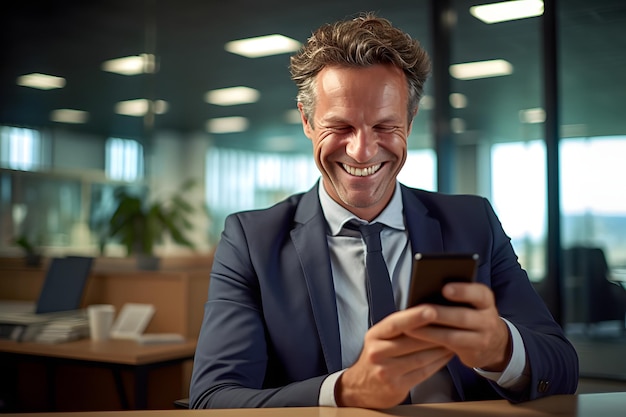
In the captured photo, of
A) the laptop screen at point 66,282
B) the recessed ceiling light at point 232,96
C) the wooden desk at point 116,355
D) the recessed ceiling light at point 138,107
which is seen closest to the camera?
the wooden desk at point 116,355

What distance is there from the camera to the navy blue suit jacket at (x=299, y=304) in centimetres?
132

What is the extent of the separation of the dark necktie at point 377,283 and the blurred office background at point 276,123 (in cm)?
290

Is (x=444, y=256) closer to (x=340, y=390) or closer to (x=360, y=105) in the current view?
(x=340, y=390)

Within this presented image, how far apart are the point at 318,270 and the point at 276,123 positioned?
4010mm

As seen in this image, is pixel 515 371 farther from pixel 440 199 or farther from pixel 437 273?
pixel 440 199

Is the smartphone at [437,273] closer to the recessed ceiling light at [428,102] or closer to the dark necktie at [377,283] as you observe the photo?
the dark necktie at [377,283]

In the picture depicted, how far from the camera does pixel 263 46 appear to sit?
543 cm

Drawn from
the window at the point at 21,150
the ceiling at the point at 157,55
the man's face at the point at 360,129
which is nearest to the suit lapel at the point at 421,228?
the man's face at the point at 360,129

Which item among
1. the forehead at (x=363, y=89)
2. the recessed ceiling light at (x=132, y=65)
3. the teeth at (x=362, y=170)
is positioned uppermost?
the recessed ceiling light at (x=132, y=65)

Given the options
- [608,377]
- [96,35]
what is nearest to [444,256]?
[608,377]

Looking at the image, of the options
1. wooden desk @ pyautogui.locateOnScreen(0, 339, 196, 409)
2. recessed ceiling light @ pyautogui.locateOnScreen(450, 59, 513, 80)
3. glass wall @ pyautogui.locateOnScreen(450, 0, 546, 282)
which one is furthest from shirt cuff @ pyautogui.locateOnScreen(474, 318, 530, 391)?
recessed ceiling light @ pyautogui.locateOnScreen(450, 59, 513, 80)

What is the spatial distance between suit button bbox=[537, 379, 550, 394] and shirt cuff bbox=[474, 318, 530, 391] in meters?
0.02

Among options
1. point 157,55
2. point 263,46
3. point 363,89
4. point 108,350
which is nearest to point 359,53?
point 363,89

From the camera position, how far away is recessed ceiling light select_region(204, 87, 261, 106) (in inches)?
217
